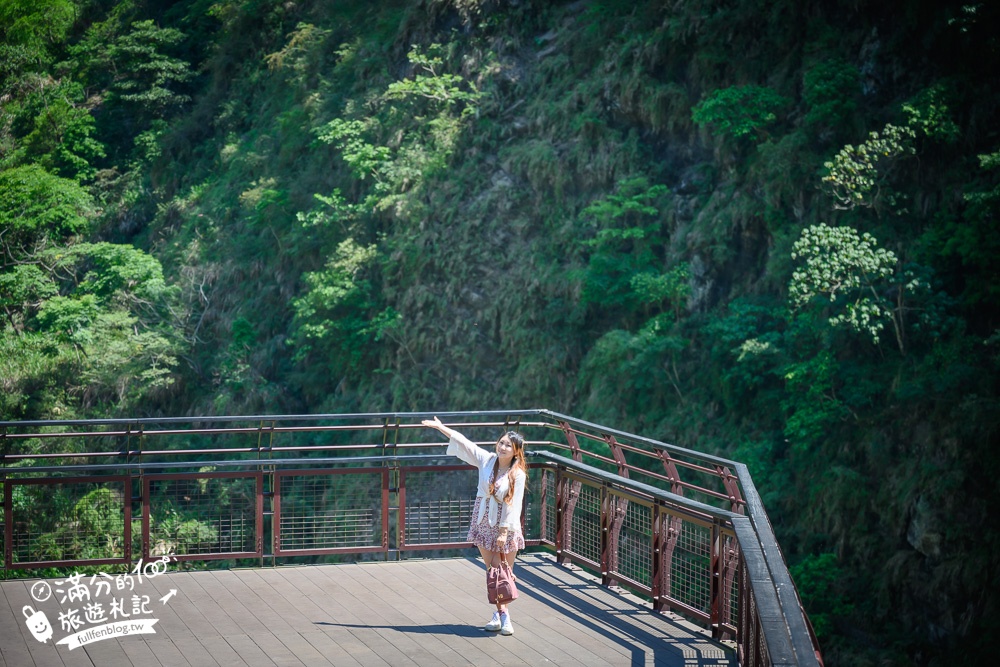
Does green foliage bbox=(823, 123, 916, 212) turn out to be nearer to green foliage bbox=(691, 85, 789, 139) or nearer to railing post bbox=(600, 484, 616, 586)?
green foliage bbox=(691, 85, 789, 139)

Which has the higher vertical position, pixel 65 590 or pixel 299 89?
pixel 299 89

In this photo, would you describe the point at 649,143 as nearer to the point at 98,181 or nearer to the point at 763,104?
the point at 763,104

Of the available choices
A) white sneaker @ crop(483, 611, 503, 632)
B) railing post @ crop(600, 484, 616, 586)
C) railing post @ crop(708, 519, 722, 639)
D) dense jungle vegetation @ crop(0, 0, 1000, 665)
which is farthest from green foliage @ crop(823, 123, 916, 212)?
white sneaker @ crop(483, 611, 503, 632)

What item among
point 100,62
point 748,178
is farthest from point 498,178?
point 100,62

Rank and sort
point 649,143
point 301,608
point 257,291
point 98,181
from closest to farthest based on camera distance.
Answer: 1. point 301,608
2. point 649,143
3. point 257,291
4. point 98,181

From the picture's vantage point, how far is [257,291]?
30.6m

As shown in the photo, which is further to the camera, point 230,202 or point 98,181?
→ point 98,181

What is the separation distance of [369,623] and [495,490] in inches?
57.3

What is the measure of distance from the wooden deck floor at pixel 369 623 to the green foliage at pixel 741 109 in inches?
570

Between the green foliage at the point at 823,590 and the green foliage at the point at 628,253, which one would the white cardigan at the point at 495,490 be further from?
the green foliage at the point at 628,253

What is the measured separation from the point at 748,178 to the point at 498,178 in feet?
23.1

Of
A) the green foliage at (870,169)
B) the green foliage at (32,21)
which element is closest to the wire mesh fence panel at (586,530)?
the green foliage at (870,169)

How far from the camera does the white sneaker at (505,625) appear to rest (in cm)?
743

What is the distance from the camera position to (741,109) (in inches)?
848
